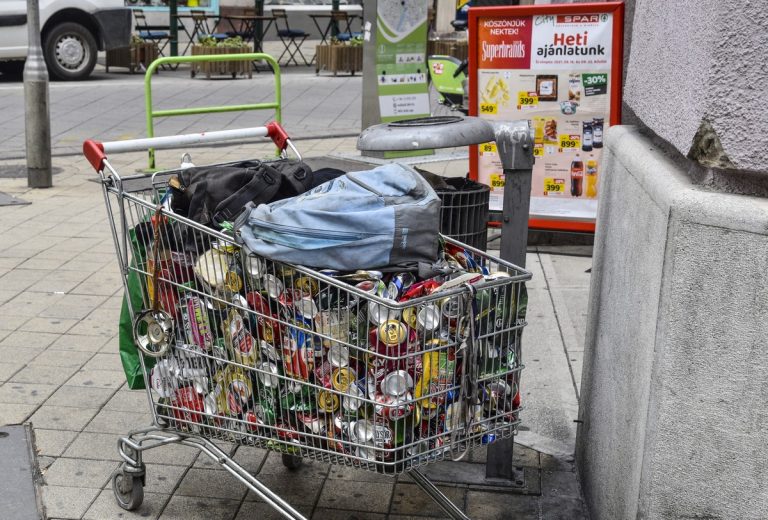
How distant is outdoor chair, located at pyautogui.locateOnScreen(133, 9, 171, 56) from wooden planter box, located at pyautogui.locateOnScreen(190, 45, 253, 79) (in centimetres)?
107

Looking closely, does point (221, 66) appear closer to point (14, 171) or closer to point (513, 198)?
Result: point (14, 171)

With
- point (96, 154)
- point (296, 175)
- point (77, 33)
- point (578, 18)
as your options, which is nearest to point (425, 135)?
point (296, 175)

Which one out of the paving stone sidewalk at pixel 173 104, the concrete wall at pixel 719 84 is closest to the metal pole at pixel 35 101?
the paving stone sidewalk at pixel 173 104

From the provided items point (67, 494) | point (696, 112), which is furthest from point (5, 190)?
point (696, 112)

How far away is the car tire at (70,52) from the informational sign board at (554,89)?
35.1 feet

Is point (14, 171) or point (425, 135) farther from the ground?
point (425, 135)

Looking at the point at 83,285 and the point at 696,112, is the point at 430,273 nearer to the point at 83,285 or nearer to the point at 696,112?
the point at 696,112

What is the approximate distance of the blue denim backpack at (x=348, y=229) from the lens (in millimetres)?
2844

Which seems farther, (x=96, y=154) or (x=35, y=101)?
(x=35, y=101)

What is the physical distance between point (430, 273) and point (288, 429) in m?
A: 0.61

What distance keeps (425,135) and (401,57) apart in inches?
294

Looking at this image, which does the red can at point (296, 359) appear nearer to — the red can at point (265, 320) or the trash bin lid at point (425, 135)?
the red can at point (265, 320)

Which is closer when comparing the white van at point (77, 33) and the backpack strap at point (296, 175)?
the backpack strap at point (296, 175)

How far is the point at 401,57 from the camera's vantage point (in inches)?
416
